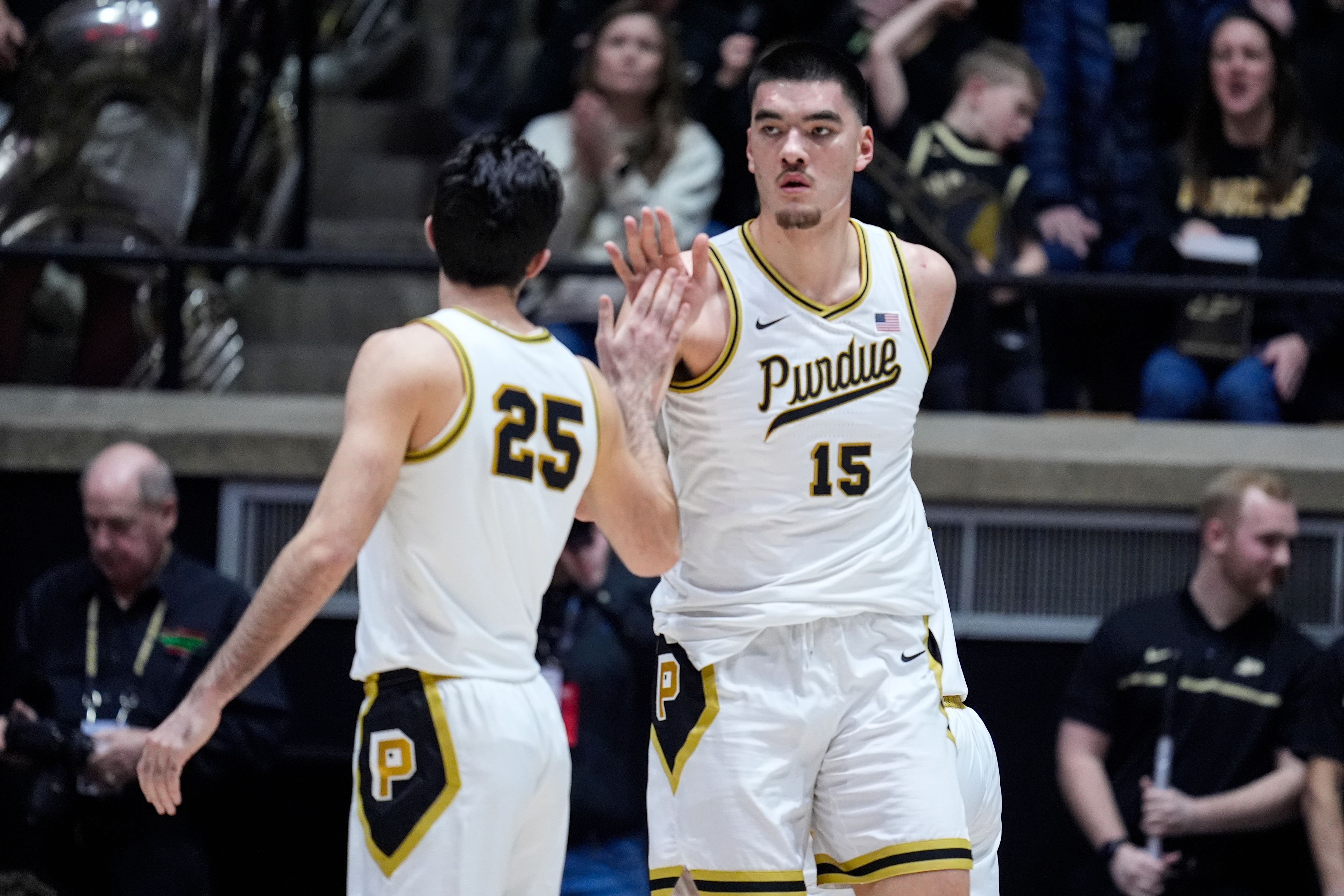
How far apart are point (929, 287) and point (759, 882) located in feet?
4.65

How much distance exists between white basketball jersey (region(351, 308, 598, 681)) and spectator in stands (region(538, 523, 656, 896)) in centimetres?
191

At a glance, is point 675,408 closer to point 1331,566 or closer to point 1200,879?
point 1200,879

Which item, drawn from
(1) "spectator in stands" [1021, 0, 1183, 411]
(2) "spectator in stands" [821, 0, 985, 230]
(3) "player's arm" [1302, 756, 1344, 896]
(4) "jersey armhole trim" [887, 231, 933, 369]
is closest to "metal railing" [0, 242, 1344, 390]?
(1) "spectator in stands" [1021, 0, 1183, 411]

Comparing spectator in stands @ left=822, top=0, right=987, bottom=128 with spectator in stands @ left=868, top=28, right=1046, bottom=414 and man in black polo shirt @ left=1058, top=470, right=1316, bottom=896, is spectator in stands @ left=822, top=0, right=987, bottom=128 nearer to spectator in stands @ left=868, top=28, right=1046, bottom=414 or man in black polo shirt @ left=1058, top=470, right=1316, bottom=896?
spectator in stands @ left=868, top=28, right=1046, bottom=414

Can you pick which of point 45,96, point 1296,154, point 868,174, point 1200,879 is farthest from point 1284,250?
point 45,96

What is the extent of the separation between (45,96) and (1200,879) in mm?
5123

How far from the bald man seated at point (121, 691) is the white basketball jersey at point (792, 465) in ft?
6.97

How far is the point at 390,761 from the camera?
12.8 feet

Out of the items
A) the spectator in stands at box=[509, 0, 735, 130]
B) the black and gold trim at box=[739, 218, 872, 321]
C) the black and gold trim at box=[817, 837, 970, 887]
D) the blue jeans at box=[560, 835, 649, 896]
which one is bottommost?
the blue jeans at box=[560, 835, 649, 896]

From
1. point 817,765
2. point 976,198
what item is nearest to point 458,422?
point 817,765

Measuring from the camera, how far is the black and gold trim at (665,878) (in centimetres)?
438

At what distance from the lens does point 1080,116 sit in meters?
7.86

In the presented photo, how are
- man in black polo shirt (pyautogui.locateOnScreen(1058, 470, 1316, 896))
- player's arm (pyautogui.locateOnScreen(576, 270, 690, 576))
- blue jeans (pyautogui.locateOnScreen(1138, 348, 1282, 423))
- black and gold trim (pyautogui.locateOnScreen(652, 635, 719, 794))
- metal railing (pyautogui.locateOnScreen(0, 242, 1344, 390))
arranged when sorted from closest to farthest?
player's arm (pyautogui.locateOnScreen(576, 270, 690, 576)) < black and gold trim (pyautogui.locateOnScreen(652, 635, 719, 794)) < man in black polo shirt (pyautogui.locateOnScreen(1058, 470, 1316, 896)) < metal railing (pyautogui.locateOnScreen(0, 242, 1344, 390)) < blue jeans (pyautogui.locateOnScreen(1138, 348, 1282, 423))

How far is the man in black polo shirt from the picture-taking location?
6051 mm
